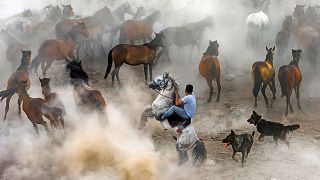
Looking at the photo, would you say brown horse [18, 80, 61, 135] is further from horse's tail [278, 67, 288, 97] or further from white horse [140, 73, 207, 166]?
horse's tail [278, 67, 288, 97]

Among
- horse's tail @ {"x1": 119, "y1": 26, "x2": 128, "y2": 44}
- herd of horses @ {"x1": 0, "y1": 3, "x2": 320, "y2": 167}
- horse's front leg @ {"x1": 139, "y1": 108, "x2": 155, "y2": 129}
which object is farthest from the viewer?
horse's tail @ {"x1": 119, "y1": 26, "x2": 128, "y2": 44}

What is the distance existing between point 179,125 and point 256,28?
9529 mm

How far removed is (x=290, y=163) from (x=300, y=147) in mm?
857

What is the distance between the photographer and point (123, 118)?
10.6 meters

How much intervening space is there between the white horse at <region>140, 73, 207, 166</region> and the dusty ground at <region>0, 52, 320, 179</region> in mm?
347

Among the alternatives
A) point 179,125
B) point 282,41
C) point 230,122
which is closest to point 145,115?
point 179,125

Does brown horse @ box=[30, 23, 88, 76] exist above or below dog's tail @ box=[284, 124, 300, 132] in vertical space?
above

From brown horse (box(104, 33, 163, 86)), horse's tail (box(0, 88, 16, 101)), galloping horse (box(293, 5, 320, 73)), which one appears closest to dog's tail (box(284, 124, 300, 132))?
brown horse (box(104, 33, 163, 86))

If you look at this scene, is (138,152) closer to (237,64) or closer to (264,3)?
(237,64)

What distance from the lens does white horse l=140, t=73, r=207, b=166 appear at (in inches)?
307

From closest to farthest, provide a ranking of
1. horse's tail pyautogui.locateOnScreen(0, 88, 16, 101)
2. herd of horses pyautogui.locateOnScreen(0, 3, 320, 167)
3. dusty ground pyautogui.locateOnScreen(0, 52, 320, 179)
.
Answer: dusty ground pyautogui.locateOnScreen(0, 52, 320, 179), herd of horses pyautogui.locateOnScreen(0, 3, 320, 167), horse's tail pyautogui.locateOnScreen(0, 88, 16, 101)

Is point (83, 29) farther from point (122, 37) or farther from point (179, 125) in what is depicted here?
point (179, 125)

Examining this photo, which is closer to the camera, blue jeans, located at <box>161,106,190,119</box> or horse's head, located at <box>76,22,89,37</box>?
blue jeans, located at <box>161,106,190,119</box>

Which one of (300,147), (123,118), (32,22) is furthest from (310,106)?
(32,22)
